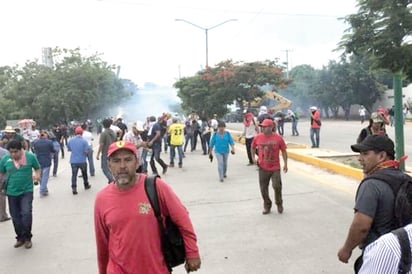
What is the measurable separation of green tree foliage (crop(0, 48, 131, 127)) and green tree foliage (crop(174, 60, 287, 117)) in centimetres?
2072

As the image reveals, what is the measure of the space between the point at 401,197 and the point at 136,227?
5.45 feet

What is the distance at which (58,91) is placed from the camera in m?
52.3

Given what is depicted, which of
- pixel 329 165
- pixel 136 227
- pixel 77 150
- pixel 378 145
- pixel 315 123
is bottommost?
pixel 329 165

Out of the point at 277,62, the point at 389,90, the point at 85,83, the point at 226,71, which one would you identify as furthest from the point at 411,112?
the point at 85,83


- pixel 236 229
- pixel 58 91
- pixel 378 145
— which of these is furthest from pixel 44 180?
pixel 58 91

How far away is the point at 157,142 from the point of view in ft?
49.2

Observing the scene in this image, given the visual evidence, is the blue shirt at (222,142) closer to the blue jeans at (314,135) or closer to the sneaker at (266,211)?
the sneaker at (266,211)

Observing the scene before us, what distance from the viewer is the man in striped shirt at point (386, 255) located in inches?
73.9

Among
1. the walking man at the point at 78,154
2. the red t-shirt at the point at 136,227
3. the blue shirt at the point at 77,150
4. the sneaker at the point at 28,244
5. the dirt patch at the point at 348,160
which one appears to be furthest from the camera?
the dirt patch at the point at 348,160

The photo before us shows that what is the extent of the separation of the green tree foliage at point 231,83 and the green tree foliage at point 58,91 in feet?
68.0

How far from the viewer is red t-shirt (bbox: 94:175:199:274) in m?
3.31

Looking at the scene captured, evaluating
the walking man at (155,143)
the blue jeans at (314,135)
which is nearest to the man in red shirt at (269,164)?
the walking man at (155,143)

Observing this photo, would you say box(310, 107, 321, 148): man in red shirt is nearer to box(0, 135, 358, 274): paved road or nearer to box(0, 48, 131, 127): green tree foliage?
box(0, 135, 358, 274): paved road

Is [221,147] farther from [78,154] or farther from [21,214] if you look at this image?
[21,214]
